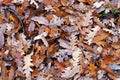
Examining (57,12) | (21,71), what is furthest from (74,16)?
(21,71)

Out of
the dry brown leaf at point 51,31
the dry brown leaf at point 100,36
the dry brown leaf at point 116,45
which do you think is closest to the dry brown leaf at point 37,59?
the dry brown leaf at point 51,31

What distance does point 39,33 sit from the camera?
333 centimetres

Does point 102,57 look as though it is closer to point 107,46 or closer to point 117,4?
point 107,46

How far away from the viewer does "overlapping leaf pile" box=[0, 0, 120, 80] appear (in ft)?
10.4

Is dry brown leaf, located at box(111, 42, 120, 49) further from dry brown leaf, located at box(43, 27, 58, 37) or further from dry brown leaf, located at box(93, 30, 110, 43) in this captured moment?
dry brown leaf, located at box(43, 27, 58, 37)

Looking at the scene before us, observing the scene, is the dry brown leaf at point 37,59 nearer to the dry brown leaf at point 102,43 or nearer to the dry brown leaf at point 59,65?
the dry brown leaf at point 59,65

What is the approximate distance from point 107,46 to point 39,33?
80 cm

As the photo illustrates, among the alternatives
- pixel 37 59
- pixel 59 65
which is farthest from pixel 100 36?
pixel 37 59

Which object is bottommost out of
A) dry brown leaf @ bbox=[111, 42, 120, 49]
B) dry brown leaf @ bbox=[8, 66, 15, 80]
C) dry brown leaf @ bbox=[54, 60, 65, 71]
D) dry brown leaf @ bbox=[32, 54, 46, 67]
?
dry brown leaf @ bbox=[8, 66, 15, 80]

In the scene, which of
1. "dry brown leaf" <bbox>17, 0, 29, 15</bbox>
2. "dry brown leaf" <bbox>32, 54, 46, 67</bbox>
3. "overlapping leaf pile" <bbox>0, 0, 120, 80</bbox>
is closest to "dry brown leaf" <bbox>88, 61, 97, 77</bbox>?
"overlapping leaf pile" <bbox>0, 0, 120, 80</bbox>

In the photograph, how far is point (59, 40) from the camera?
3.34m

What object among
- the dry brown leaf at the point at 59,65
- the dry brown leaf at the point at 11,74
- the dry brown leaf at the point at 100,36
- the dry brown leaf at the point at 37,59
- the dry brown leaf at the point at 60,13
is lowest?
the dry brown leaf at the point at 11,74

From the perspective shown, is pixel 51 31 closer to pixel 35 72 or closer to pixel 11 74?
pixel 35 72

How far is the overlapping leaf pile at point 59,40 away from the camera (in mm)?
3176
